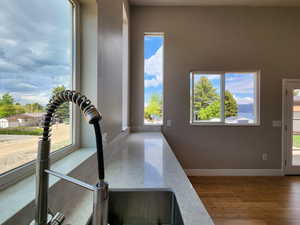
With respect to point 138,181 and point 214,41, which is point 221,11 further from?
point 138,181

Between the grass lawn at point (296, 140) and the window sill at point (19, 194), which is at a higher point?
the window sill at point (19, 194)

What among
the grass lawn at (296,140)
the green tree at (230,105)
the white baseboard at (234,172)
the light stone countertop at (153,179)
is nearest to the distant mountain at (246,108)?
the green tree at (230,105)

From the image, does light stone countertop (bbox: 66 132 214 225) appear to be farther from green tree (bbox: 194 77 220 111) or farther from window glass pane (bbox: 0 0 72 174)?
green tree (bbox: 194 77 220 111)

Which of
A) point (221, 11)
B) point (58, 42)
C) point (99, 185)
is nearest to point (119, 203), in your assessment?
point (99, 185)

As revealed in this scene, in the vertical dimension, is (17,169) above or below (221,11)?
below

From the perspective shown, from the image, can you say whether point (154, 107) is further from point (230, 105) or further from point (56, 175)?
point (56, 175)

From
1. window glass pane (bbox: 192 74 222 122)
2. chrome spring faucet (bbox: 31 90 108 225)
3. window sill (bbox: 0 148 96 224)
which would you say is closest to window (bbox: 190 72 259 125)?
window glass pane (bbox: 192 74 222 122)

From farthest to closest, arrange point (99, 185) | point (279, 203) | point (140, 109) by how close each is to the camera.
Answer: point (140, 109) < point (279, 203) < point (99, 185)

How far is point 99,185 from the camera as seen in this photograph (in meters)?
0.46

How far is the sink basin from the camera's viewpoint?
103 cm

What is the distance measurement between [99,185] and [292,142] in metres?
4.52

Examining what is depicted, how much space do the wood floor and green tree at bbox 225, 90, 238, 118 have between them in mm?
1259

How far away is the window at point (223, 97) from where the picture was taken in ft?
12.7

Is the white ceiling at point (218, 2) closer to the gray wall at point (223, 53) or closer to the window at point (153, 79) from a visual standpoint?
the gray wall at point (223, 53)
